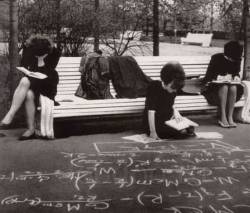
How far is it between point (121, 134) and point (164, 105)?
0.73 m

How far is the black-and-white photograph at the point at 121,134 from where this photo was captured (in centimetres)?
532

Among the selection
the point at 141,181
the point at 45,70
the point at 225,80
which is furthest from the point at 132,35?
the point at 141,181

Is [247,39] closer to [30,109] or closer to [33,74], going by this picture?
[33,74]

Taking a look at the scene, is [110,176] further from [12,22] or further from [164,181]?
[12,22]

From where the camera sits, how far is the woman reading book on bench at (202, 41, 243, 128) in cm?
880

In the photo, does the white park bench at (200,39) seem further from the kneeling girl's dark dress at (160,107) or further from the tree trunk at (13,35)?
the kneeling girl's dark dress at (160,107)

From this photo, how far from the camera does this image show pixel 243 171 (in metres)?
6.27

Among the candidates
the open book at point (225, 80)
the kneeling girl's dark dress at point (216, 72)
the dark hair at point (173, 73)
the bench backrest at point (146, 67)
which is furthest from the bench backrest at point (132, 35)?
the dark hair at point (173, 73)

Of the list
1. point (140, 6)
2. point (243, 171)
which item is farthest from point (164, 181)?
point (140, 6)

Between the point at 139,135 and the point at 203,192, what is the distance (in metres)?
2.56

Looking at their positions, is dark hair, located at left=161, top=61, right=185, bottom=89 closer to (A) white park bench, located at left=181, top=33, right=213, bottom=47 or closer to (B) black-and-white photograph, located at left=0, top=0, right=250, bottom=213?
(B) black-and-white photograph, located at left=0, top=0, right=250, bottom=213

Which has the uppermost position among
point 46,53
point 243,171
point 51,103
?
point 46,53

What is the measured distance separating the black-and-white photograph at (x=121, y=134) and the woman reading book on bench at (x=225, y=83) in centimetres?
1

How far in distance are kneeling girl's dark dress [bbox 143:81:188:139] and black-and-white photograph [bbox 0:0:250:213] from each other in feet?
0.04
